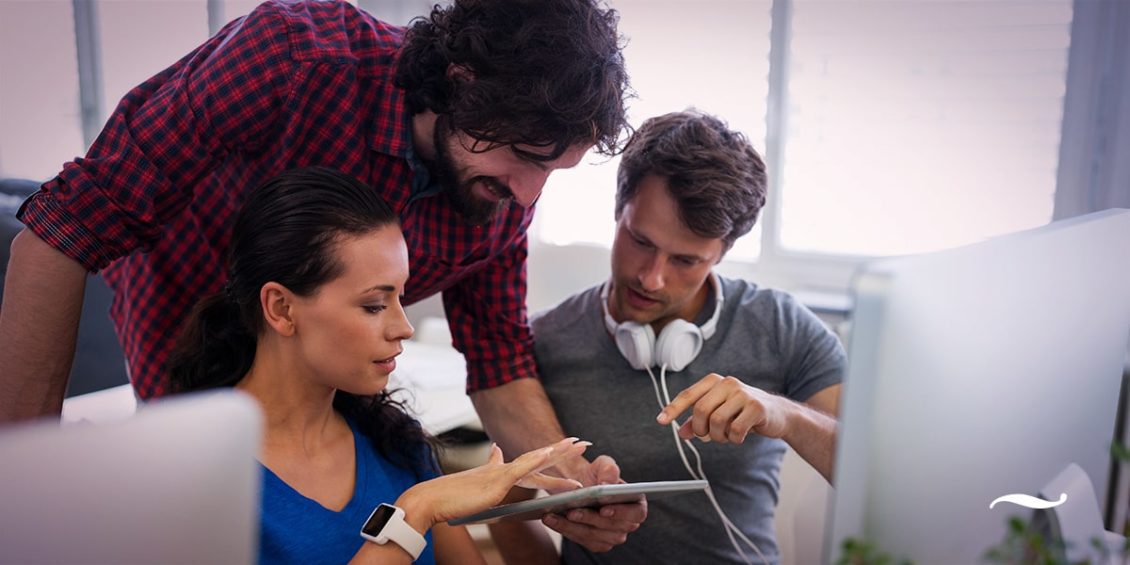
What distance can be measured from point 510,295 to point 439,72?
0.47 m

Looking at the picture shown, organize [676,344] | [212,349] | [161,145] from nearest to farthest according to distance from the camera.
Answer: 1. [161,145]
2. [212,349]
3. [676,344]

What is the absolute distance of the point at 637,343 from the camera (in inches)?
62.2

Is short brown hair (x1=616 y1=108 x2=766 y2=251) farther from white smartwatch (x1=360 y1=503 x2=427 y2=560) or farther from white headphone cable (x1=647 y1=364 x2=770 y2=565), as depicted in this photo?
white smartwatch (x1=360 y1=503 x2=427 y2=560)

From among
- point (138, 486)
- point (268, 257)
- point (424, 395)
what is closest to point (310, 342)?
point (268, 257)

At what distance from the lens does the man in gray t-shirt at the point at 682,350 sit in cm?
159

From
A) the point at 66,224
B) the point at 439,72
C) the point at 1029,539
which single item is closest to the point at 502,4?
the point at 439,72

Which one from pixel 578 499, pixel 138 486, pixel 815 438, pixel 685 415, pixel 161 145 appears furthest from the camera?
pixel 685 415

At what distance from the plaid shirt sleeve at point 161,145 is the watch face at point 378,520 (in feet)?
1.55

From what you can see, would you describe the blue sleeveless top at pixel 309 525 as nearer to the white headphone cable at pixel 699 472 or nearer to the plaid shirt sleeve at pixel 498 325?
the plaid shirt sleeve at pixel 498 325

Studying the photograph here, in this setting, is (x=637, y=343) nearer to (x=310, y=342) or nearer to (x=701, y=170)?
(x=701, y=170)

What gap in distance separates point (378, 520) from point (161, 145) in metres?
0.55

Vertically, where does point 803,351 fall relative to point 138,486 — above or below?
below

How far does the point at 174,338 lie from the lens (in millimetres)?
1470

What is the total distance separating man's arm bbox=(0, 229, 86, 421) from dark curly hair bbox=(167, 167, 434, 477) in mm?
189
